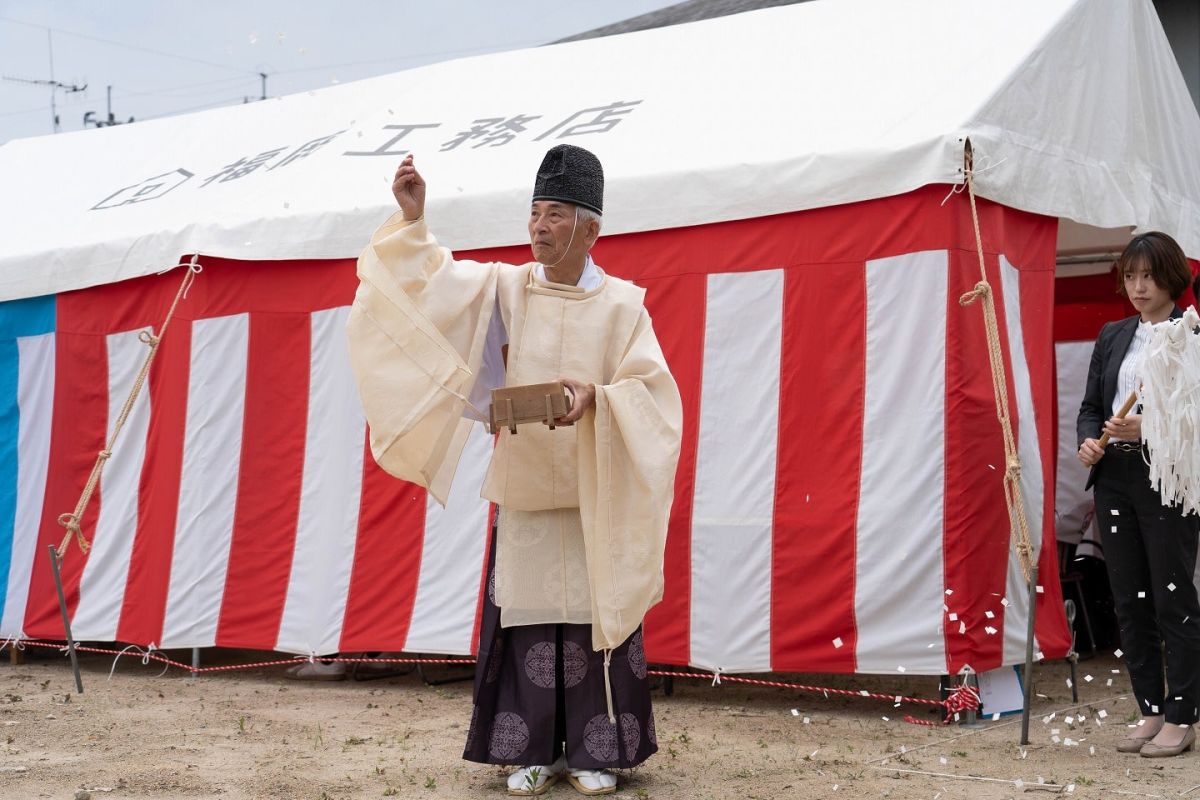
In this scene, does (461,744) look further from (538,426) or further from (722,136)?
(722,136)

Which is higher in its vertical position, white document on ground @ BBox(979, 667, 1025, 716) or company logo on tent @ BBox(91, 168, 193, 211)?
company logo on tent @ BBox(91, 168, 193, 211)

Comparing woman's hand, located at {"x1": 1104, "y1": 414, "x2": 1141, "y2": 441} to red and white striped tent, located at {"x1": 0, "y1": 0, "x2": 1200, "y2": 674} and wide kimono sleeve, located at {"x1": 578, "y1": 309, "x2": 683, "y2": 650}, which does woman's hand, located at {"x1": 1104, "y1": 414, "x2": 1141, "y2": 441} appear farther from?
wide kimono sleeve, located at {"x1": 578, "y1": 309, "x2": 683, "y2": 650}

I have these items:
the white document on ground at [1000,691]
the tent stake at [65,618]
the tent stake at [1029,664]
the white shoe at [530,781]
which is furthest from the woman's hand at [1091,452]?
the tent stake at [65,618]

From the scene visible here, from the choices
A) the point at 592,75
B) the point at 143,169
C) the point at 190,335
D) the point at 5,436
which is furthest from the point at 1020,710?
the point at 143,169

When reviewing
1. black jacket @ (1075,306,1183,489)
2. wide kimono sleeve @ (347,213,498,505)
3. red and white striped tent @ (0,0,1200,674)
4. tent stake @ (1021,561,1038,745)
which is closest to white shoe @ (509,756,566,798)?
wide kimono sleeve @ (347,213,498,505)

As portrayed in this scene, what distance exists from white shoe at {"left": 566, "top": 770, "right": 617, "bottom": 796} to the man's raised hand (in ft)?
4.63

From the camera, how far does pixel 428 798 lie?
317cm

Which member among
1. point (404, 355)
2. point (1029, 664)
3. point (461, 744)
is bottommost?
point (461, 744)

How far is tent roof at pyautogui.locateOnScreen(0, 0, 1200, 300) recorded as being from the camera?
4.09m

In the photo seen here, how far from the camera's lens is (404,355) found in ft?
9.87

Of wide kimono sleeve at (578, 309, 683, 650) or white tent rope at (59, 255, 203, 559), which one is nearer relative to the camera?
wide kimono sleeve at (578, 309, 683, 650)

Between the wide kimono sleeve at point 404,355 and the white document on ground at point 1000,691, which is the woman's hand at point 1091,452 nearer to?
the white document on ground at point 1000,691

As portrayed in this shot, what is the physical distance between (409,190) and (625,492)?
2.84ft

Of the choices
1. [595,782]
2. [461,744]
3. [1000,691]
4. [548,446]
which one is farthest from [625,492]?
A: [1000,691]
